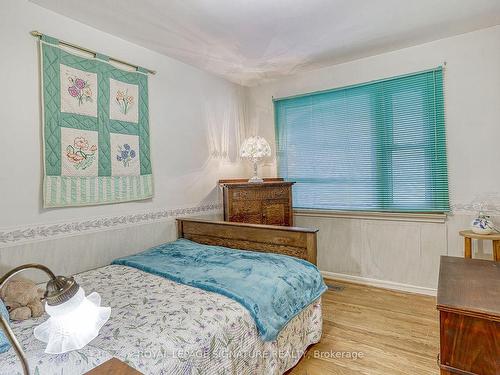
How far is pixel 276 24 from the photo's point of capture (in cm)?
233

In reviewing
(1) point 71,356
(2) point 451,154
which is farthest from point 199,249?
(2) point 451,154

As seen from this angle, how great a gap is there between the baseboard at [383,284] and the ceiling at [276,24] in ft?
7.70

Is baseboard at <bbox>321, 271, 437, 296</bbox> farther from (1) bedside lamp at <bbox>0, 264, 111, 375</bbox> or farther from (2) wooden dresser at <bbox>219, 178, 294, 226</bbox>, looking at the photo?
(1) bedside lamp at <bbox>0, 264, 111, 375</bbox>

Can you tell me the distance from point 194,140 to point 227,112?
69cm

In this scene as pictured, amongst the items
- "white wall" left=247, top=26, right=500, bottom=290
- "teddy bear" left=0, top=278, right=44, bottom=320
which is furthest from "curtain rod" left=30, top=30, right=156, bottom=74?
"white wall" left=247, top=26, right=500, bottom=290

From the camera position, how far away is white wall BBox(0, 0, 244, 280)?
1.88 meters

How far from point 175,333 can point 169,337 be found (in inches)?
1.3

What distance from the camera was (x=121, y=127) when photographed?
8.18 feet

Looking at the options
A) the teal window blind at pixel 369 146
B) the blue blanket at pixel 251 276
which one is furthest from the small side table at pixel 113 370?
the teal window blind at pixel 369 146

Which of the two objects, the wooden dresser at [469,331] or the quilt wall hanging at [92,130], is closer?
the wooden dresser at [469,331]

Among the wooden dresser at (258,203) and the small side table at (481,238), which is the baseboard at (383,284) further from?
the wooden dresser at (258,203)

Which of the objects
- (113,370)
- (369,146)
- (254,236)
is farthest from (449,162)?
(113,370)

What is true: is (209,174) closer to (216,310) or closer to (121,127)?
(121,127)

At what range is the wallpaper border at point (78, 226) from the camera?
188 centimetres
